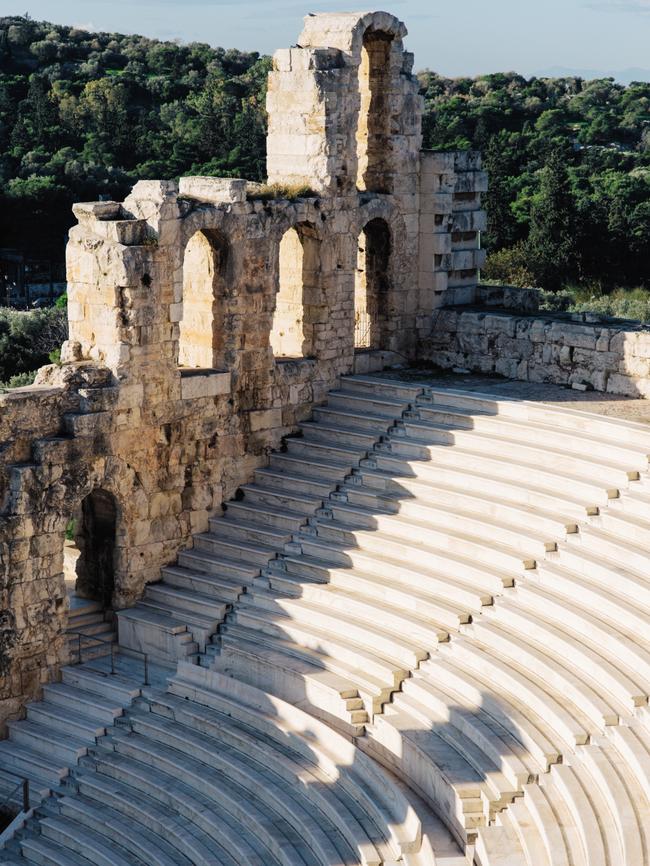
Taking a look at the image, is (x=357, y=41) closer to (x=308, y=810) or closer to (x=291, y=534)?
(x=291, y=534)

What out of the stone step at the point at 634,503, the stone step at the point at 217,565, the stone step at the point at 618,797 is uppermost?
the stone step at the point at 634,503

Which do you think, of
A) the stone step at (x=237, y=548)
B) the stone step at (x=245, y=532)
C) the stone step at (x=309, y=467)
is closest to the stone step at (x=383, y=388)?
the stone step at (x=309, y=467)

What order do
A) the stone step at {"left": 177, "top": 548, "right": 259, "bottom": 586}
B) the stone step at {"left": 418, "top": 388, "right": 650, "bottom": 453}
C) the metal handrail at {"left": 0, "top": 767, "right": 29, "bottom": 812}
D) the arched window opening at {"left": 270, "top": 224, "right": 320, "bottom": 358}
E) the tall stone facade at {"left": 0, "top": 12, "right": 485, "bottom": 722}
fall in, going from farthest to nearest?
the arched window opening at {"left": 270, "top": 224, "right": 320, "bottom": 358}, the stone step at {"left": 177, "top": 548, "right": 259, "bottom": 586}, the tall stone facade at {"left": 0, "top": 12, "right": 485, "bottom": 722}, the stone step at {"left": 418, "top": 388, "right": 650, "bottom": 453}, the metal handrail at {"left": 0, "top": 767, "right": 29, "bottom": 812}

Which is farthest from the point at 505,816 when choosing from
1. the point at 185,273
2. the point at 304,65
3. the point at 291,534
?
the point at 304,65

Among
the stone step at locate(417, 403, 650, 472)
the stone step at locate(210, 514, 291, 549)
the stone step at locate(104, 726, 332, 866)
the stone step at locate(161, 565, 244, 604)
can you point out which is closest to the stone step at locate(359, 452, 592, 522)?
the stone step at locate(417, 403, 650, 472)

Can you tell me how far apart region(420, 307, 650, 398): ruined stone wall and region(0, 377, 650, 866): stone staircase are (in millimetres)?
1809

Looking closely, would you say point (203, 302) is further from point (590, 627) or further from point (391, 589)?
point (590, 627)

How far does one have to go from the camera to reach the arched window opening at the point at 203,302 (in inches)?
827

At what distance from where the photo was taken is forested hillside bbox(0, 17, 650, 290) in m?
42.5

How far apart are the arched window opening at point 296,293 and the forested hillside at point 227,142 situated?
17160 millimetres

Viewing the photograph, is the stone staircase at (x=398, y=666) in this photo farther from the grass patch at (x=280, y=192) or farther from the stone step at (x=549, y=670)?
the grass patch at (x=280, y=192)

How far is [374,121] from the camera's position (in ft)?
77.0

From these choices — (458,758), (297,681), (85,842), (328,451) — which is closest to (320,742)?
(297,681)

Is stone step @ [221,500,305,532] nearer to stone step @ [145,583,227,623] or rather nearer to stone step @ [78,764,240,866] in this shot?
stone step @ [145,583,227,623]
